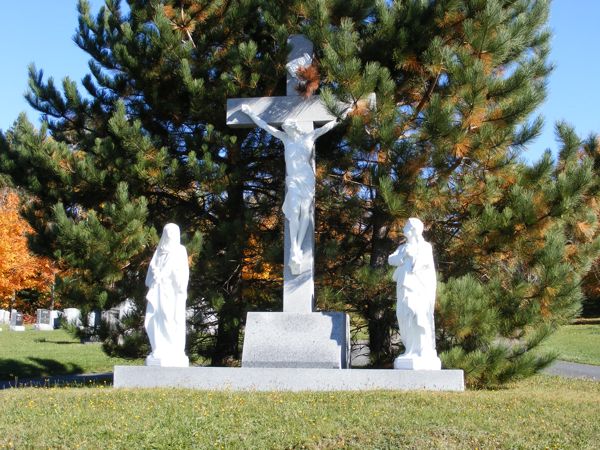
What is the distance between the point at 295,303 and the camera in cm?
963

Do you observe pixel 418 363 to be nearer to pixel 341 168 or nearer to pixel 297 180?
pixel 297 180

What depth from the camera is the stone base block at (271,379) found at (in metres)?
8.30

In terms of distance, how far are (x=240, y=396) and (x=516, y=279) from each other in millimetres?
4408

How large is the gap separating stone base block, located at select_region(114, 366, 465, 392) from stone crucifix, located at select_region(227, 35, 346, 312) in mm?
1256

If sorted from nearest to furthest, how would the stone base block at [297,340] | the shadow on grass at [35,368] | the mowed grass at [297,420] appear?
the mowed grass at [297,420]
the stone base block at [297,340]
the shadow on grass at [35,368]

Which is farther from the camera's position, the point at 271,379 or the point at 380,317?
the point at 380,317

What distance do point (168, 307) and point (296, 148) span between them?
2.83 metres

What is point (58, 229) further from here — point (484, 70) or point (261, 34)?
point (484, 70)

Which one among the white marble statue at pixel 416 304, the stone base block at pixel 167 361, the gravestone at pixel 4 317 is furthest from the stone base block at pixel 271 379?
the gravestone at pixel 4 317

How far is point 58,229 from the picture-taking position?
10.1m

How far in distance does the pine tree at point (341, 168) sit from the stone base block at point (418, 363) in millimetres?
871

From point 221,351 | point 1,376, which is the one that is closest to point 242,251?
point 221,351

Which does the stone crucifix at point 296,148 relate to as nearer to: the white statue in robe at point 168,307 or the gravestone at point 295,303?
the gravestone at point 295,303

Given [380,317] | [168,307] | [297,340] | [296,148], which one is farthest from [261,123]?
[380,317]
